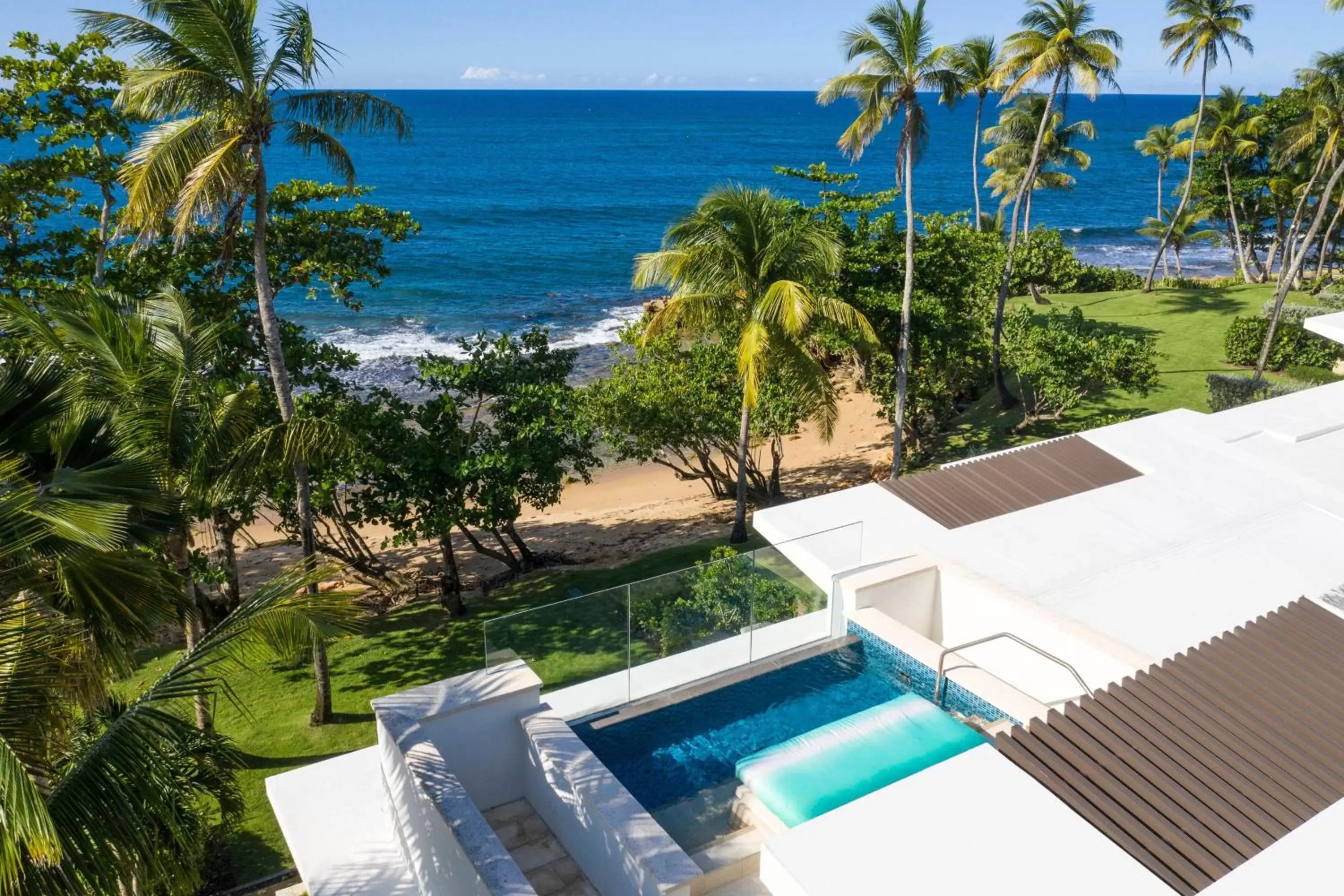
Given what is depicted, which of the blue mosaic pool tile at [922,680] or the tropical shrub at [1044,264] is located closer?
the blue mosaic pool tile at [922,680]

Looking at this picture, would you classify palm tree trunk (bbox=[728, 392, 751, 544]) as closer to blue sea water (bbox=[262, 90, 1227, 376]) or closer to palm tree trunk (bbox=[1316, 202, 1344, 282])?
blue sea water (bbox=[262, 90, 1227, 376])

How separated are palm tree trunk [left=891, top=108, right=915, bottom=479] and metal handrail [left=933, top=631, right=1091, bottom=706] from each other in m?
11.3

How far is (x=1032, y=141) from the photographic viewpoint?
1464 inches

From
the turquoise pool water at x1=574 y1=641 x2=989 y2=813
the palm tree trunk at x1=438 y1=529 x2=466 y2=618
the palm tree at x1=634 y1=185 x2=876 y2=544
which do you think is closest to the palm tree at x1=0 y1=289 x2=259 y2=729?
the turquoise pool water at x1=574 y1=641 x2=989 y2=813

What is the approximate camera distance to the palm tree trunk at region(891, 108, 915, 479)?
20.0 meters

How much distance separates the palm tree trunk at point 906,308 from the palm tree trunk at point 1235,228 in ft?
85.1

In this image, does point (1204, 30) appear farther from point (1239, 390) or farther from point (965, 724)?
point (965, 724)

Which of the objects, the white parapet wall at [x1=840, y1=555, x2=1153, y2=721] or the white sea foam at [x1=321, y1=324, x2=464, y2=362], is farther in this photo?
the white sea foam at [x1=321, y1=324, x2=464, y2=362]

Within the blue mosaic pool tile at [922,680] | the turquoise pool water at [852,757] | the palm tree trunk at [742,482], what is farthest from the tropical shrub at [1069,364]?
the turquoise pool water at [852,757]

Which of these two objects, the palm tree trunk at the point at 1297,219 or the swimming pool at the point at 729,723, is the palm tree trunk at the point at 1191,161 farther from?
the swimming pool at the point at 729,723

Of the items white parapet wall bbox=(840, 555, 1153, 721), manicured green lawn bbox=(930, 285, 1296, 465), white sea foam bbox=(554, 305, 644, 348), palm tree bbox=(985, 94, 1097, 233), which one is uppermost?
palm tree bbox=(985, 94, 1097, 233)

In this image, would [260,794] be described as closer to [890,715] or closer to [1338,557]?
[890,715]

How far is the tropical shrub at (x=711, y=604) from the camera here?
34.7ft

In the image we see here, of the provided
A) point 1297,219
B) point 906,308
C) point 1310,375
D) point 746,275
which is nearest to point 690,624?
point 746,275
